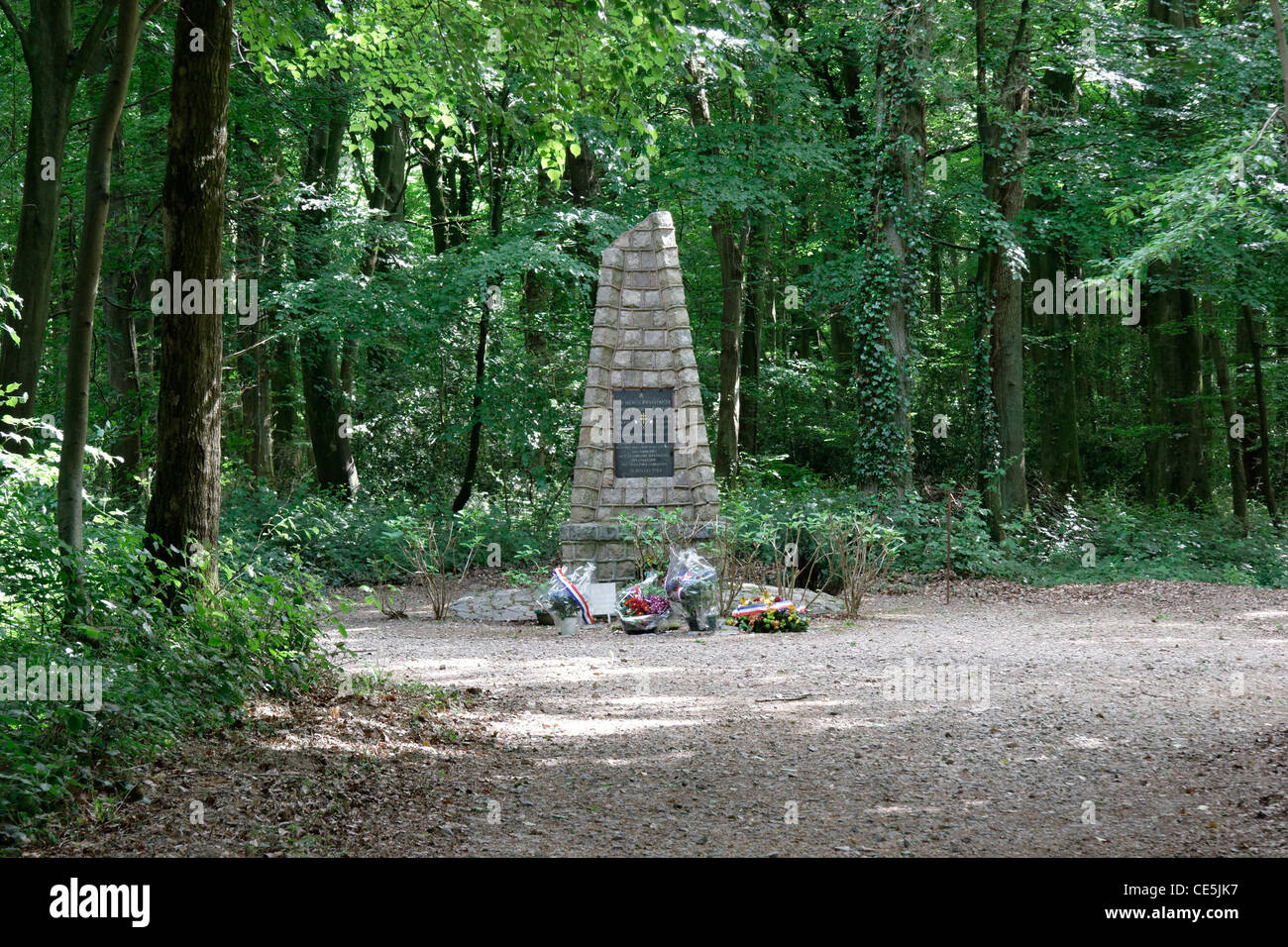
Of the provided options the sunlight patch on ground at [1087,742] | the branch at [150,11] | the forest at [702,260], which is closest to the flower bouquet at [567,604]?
the forest at [702,260]

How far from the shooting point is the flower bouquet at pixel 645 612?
32.0 ft

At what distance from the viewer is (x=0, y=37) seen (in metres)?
13.1

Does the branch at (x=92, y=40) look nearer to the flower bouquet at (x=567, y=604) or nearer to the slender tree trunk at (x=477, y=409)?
the flower bouquet at (x=567, y=604)

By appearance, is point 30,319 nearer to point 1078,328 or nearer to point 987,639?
point 987,639

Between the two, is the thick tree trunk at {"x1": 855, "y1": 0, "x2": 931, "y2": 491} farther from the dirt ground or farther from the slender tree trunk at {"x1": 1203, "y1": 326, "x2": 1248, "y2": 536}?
the slender tree trunk at {"x1": 1203, "y1": 326, "x2": 1248, "y2": 536}

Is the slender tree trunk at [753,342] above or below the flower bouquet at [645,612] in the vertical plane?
above

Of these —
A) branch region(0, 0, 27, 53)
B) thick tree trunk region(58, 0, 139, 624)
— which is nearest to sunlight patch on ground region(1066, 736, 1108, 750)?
thick tree trunk region(58, 0, 139, 624)

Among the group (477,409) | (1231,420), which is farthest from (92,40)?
(1231,420)

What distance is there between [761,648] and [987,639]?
2.21 metres

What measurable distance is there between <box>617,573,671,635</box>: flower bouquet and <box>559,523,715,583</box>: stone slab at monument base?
1.34 metres

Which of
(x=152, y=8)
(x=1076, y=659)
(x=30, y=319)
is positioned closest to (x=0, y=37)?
(x=30, y=319)

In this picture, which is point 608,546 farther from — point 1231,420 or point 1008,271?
point 1231,420

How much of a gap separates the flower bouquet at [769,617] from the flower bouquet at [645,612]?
737mm
